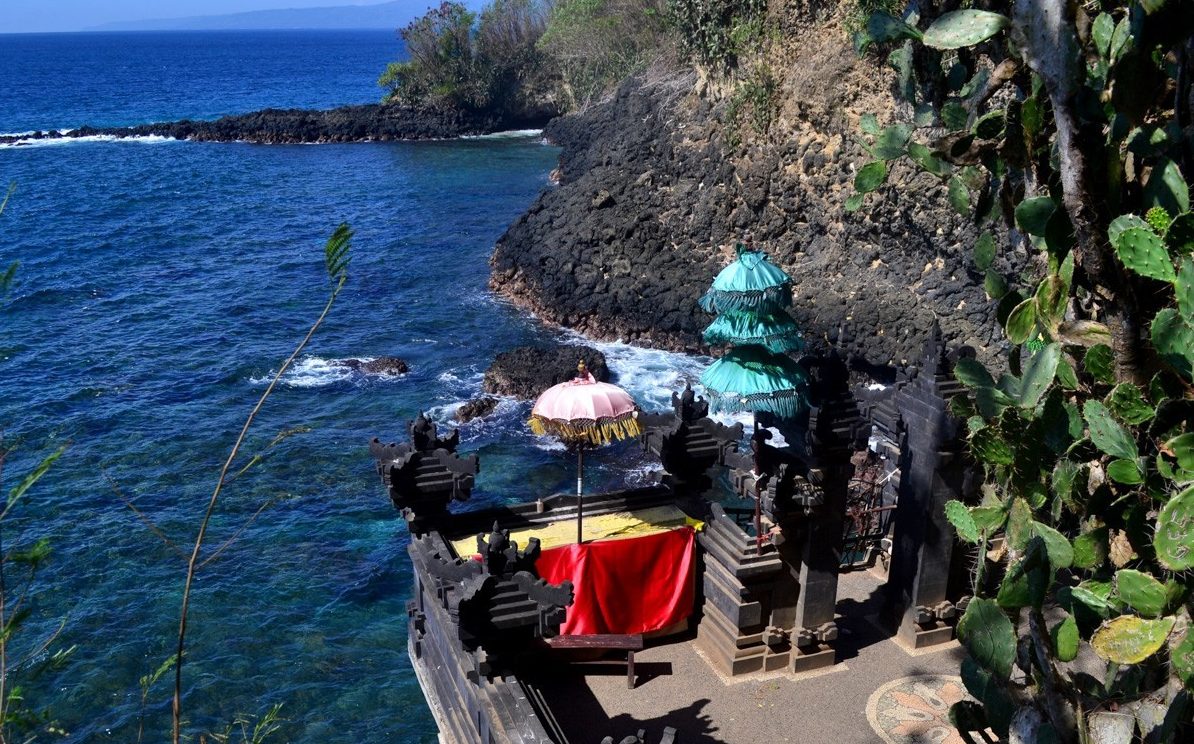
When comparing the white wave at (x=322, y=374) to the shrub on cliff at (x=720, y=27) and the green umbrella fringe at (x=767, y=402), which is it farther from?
the green umbrella fringe at (x=767, y=402)

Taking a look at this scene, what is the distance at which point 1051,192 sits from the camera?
5.89 m

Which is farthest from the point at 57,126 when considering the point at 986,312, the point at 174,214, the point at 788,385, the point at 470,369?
Answer: the point at 788,385

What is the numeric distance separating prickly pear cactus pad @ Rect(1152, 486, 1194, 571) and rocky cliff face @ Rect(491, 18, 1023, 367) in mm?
23798

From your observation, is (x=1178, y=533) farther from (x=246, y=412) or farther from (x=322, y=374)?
(x=322, y=374)

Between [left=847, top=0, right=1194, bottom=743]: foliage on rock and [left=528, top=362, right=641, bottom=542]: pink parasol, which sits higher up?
[left=847, top=0, right=1194, bottom=743]: foliage on rock

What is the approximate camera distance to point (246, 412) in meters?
31.2

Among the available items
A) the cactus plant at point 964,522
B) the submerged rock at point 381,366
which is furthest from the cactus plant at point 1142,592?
the submerged rock at point 381,366

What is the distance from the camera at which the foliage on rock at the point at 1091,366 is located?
501 cm

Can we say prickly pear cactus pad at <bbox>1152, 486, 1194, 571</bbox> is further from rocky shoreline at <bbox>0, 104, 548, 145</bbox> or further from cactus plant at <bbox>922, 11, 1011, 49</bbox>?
rocky shoreline at <bbox>0, 104, 548, 145</bbox>

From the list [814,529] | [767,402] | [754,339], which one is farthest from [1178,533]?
[767,402]

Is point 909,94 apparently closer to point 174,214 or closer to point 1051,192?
point 1051,192

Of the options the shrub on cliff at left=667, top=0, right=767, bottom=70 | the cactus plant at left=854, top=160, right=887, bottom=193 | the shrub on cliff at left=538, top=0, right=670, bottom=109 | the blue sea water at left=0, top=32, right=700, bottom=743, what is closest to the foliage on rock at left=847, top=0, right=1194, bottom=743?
the cactus plant at left=854, top=160, right=887, bottom=193

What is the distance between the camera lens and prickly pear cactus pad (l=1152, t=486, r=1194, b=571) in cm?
465

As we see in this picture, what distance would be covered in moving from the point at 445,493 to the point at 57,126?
9577cm
